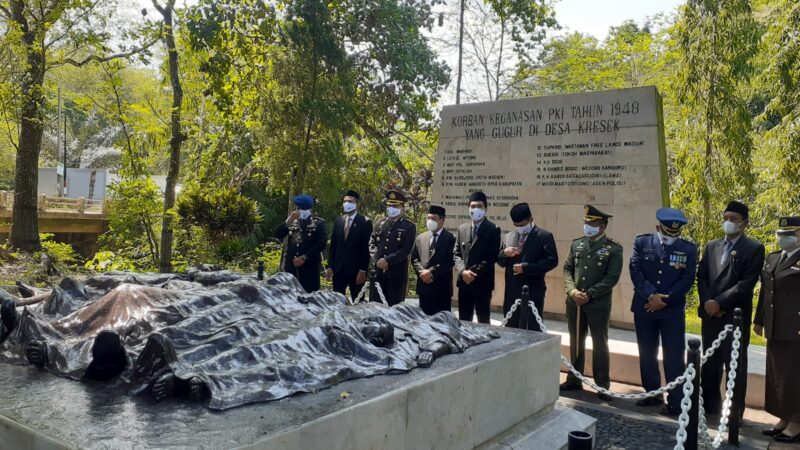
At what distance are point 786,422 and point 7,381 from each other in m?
5.13

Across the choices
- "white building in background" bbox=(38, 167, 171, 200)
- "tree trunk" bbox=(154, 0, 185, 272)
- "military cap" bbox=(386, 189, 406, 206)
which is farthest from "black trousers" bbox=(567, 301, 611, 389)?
"white building in background" bbox=(38, 167, 171, 200)

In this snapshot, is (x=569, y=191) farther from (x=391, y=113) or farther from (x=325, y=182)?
(x=391, y=113)

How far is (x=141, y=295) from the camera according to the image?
12.0 feet

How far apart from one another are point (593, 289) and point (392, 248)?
92.3 inches

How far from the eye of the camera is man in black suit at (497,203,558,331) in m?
6.12

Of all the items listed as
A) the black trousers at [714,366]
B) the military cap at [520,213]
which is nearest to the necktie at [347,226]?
the military cap at [520,213]

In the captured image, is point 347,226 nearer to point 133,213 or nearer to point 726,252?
point 726,252

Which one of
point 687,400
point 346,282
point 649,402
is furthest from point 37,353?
point 649,402

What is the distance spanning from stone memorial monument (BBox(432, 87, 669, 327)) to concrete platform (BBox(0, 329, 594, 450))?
4.12m

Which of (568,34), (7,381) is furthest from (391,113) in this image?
(568,34)

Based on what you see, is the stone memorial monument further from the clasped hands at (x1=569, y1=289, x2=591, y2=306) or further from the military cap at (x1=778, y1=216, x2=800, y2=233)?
the military cap at (x1=778, y1=216, x2=800, y2=233)

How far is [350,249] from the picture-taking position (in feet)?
23.8

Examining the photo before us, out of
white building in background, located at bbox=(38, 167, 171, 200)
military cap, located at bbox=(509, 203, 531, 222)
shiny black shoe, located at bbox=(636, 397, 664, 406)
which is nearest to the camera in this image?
shiny black shoe, located at bbox=(636, 397, 664, 406)

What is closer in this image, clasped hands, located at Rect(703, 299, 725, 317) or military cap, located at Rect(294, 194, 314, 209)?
clasped hands, located at Rect(703, 299, 725, 317)
